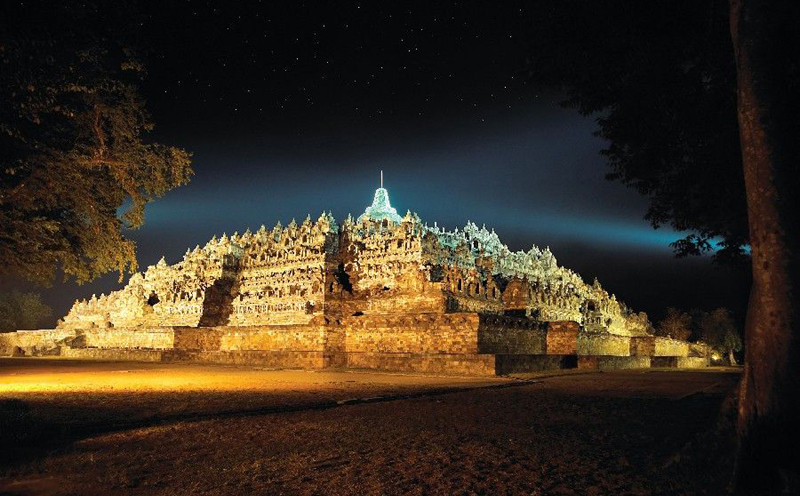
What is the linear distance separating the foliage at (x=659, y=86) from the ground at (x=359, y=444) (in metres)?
3.89

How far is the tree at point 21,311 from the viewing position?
2416 inches

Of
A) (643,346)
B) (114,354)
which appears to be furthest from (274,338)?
(643,346)

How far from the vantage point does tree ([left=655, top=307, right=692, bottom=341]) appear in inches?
1852

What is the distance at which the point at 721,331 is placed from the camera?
4719 cm

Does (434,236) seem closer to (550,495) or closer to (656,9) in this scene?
(656,9)

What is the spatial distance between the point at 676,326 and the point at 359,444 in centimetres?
4804

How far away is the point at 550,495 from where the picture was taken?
4098 millimetres

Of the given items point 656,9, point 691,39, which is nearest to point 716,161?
point 691,39

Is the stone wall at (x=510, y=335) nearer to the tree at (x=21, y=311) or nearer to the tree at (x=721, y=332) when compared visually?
the tree at (x=721, y=332)

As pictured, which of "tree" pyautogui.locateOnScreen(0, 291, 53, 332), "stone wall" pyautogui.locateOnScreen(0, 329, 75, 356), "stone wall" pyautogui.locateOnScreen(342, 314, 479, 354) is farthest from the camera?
"tree" pyautogui.locateOnScreen(0, 291, 53, 332)

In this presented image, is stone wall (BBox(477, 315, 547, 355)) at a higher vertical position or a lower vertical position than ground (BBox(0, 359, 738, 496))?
higher

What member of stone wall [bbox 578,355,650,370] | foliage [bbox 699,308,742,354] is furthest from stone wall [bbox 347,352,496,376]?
foliage [bbox 699,308,742,354]

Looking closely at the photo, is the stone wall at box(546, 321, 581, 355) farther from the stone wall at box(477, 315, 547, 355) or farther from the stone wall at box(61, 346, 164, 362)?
the stone wall at box(61, 346, 164, 362)

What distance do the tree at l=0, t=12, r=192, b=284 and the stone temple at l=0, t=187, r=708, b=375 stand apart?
901 centimetres
